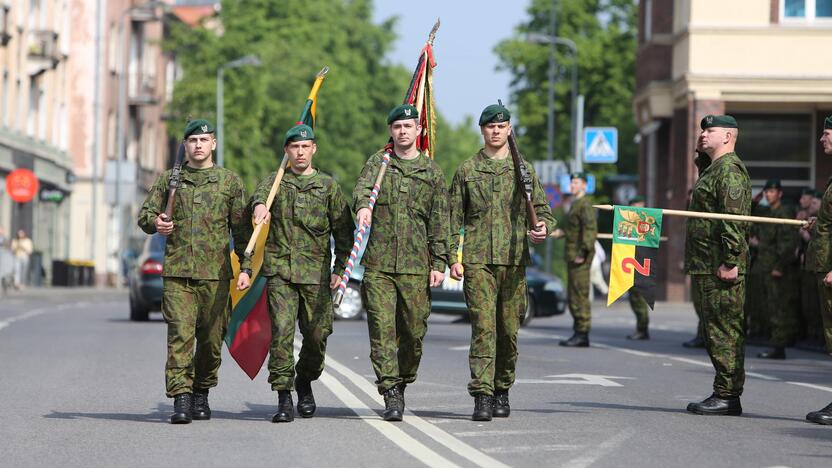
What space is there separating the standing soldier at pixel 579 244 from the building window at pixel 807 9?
55.3ft

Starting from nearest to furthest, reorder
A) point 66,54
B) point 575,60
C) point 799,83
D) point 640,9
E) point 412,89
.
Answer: point 412,89, point 799,83, point 640,9, point 66,54, point 575,60

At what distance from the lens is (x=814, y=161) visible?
37.2 m

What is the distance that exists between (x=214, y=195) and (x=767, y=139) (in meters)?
27.9

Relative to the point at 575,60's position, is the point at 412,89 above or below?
below

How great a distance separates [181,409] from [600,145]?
94.0 ft

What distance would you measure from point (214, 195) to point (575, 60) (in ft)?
184

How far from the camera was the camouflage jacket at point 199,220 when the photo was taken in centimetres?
1134

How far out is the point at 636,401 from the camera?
13.2 m


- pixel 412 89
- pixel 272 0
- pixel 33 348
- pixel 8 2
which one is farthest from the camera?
pixel 272 0

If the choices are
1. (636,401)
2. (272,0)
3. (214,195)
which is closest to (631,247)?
(636,401)

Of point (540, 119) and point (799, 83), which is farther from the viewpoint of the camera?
point (540, 119)

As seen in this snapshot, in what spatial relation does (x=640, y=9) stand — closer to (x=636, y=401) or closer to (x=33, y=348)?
(x=33, y=348)

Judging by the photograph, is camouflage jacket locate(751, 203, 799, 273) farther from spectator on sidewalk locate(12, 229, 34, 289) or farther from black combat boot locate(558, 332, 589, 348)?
spectator on sidewalk locate(12, 229, 34, 289)

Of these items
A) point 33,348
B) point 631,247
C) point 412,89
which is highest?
point 412,89
